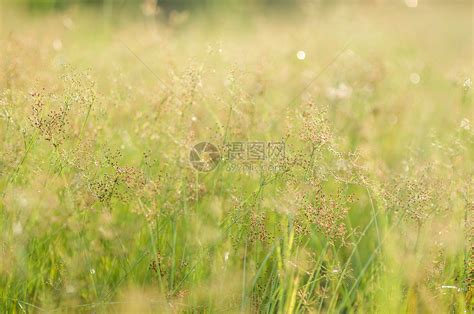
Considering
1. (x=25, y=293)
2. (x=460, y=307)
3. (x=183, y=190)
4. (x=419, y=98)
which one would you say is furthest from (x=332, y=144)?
(x=419, y=98)

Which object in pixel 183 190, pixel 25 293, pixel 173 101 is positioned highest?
pixel 173 101

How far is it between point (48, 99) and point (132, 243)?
0.53m

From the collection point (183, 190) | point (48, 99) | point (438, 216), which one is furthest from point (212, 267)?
point (438, 216)

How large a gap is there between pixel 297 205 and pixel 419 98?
2.10m

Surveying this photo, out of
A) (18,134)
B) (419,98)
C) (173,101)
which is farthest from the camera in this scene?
(419,98)

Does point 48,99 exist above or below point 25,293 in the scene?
above

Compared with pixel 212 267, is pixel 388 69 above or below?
above

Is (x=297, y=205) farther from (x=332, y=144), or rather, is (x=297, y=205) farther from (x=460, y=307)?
(x=460, y=307)

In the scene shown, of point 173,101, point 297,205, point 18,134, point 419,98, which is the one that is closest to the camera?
point 297,205

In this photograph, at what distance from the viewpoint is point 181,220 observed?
1.88 metres

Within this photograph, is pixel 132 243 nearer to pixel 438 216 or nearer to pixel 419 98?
pixel 438 216

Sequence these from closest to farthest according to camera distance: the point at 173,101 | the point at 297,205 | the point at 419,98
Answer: the point at 297,205, the point at 173,101, the point at 419,98

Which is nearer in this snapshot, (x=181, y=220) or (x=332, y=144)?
(x=332, y=144)

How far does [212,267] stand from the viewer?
5.23 feet
